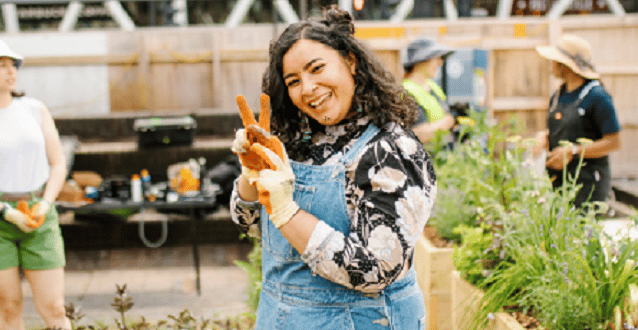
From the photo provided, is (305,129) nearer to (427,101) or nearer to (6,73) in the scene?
(6,73)

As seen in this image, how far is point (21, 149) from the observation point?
2.91 metres

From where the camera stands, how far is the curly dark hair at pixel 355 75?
1455 millimetres

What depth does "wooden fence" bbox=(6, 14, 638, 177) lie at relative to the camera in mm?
7094

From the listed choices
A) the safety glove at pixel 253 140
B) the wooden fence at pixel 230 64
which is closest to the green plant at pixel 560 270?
the safety glove at pixel 253 140

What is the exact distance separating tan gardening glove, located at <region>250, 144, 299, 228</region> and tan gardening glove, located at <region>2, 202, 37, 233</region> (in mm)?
1908

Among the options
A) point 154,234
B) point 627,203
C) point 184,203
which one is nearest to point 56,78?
point 154,234

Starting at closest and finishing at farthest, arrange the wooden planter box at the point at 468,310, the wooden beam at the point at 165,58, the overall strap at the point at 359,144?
the overall strap at the point at 359,144 < the wooden planter box at the point at 468,310 < the wooden beam at the point at 165,58

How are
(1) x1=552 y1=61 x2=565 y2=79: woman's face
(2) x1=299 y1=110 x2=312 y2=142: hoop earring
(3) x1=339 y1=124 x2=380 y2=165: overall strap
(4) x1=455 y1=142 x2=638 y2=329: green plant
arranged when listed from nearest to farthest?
(3) x1=339 y1=124 x2=380 y2=165: overall strap, (2) x1=299 y1=110 x2=312 y2=142: hoop earring, (4) x1=455 y1=142 x2=638 y2=329: green plant, (1) x1=552 y1=61 x2=565 y2=79: woman's face

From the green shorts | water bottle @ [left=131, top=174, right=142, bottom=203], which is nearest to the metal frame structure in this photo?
water bottle @ [left=131, top=174, right=142, bottom=203]

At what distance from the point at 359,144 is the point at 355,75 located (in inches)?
7.8

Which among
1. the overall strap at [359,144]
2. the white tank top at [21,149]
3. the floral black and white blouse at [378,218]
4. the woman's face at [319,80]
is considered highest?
the woman's face at [319,80]

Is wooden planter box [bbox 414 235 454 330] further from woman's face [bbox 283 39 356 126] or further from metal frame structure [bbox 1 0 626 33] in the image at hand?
metal frame structure [bbox 1 0 626 33]

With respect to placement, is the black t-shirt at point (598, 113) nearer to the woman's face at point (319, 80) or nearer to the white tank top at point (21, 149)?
the woman's face at point (319, 80)

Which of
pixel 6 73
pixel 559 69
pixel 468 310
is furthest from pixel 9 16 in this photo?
pixel 468 310
